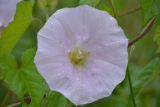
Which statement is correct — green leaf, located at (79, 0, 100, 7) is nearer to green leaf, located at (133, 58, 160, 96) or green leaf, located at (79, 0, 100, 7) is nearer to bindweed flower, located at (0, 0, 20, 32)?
bindweed flower, located at (0, 0, 20, 32)

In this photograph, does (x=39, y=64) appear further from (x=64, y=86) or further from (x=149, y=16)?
(x=149, y=16)

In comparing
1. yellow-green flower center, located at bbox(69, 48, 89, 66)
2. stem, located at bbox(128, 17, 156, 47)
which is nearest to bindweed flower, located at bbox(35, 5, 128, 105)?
yellow-green flower center, located at bbox(69, 48, 89, 66)

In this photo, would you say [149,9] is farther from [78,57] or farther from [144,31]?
[78,57]

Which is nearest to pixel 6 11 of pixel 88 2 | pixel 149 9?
pixel 88 2

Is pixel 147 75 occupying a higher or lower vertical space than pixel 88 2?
lower

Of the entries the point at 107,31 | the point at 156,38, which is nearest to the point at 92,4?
the point at 107,31

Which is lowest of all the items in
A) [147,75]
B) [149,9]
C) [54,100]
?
[147,75]

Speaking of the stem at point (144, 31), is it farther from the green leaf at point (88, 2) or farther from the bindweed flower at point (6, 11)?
the bindweed flower at point (6, 11)
